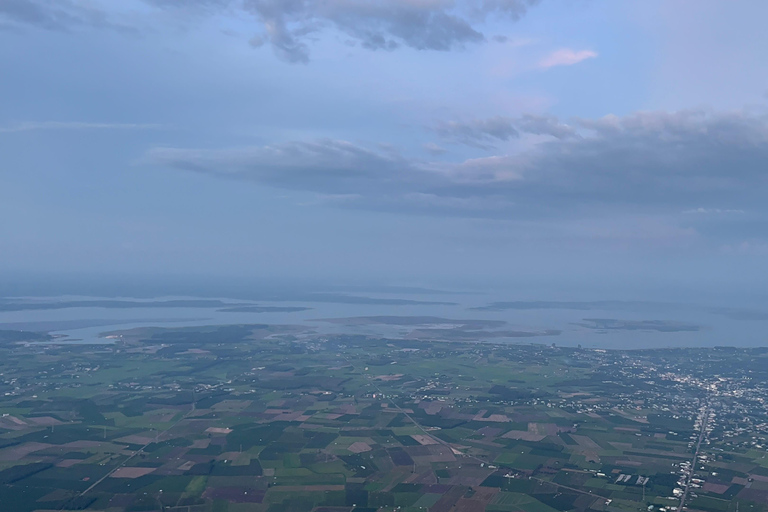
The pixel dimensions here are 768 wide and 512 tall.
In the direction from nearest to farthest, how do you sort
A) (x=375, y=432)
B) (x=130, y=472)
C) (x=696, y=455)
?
1. (x=130, y=472)
2. (x=696, y=455)
3. (x=375, y=432)

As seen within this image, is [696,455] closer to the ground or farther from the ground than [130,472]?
farther from the ground

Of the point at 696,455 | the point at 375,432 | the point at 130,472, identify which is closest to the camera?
the point at 130,472

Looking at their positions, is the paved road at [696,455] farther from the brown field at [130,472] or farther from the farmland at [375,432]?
the brown field at [130,472]

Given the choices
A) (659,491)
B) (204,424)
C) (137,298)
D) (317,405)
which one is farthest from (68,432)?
(137,298)

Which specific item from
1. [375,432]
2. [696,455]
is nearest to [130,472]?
[375,432]

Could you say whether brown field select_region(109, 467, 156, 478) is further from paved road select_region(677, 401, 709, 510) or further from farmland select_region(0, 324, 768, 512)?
paved road select_region(677, 401, 709, 510)

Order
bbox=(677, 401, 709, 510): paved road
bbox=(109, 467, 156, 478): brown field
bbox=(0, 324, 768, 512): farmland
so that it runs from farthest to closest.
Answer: bbox=(109, 467, 156, 478): brown field → bbox=(0, 324, 768, 512): farmland → bbox=(677, 401, 709, 510): paved road

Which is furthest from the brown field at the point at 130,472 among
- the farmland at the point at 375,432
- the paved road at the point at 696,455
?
the paved road at the point at 696,455

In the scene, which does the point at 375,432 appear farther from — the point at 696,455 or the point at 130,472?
the point at 696,455

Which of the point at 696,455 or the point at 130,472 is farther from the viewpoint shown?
the point at 696,455

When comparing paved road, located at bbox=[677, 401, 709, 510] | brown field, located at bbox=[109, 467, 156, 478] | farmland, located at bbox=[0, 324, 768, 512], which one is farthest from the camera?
brown field, located at bbox=[109, 467, 156, 478]

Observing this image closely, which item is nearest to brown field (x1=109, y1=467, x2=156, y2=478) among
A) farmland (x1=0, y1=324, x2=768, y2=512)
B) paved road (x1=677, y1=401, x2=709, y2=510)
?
farmland (x1=0, y1=324, x2=768, y2=512)
